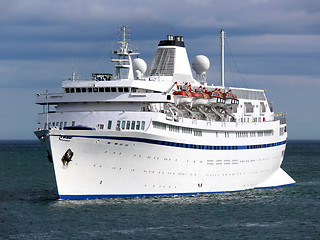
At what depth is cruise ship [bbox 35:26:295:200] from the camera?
4288 cm

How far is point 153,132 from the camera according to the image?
145ft

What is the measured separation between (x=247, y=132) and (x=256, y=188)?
580 cm

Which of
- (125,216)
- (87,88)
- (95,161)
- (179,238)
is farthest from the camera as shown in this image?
(87,88)

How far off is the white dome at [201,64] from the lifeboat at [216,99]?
4432 millimetres

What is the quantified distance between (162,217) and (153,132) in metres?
6.56

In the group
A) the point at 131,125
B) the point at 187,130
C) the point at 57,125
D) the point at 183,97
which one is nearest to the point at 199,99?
the point at 183,97

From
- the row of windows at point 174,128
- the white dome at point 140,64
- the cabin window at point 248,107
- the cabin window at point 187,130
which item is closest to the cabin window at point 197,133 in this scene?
the row of windows at point 174,128

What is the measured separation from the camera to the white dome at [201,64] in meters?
59.1

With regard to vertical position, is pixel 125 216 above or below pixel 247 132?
below

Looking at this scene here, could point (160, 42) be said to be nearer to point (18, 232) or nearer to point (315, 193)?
point (315, 193)

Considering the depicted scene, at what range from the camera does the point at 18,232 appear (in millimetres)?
36656

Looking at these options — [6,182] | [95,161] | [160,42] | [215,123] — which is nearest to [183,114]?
[215,123]

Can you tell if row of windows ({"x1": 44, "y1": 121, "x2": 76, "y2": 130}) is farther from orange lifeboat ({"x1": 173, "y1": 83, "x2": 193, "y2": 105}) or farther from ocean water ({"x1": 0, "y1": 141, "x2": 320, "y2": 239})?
orange lifeboat ({"x1": 173, "y1": 83, "x2": 193, "y2": 105})

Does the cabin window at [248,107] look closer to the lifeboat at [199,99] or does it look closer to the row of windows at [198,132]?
the row of windows at [198,132]
